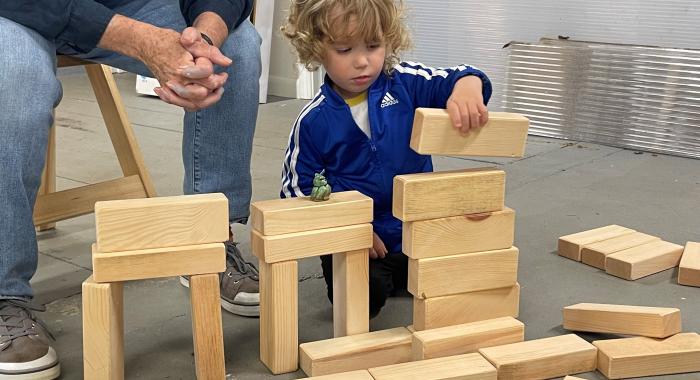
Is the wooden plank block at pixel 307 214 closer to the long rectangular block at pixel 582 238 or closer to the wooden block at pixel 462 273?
the wooden block at pixel 462 273

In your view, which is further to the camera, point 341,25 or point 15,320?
point 341,25

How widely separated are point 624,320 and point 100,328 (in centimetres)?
86

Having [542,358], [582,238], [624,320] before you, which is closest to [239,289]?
[542,358]

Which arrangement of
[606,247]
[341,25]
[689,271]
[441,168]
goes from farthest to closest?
[441,168] → [606,247] → [689,271] → [341,25]

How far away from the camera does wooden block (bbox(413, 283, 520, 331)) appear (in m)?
1.33

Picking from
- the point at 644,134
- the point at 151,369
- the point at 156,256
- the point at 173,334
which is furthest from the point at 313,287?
the point at 644,134

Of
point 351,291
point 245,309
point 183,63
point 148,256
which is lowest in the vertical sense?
point 245,309

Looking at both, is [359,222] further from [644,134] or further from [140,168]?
[644,134]

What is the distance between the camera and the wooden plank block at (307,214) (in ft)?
4.12

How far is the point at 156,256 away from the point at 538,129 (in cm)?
236

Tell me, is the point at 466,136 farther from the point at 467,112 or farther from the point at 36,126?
the point at 36,126

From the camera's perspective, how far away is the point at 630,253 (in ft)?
5.78

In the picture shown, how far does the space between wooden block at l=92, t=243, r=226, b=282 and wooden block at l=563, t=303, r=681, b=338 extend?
661 mm

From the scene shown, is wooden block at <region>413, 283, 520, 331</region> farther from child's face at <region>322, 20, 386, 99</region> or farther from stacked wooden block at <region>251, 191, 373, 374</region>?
child's face at <region>322, 20, 386, 99</region>
